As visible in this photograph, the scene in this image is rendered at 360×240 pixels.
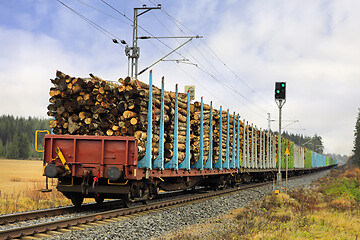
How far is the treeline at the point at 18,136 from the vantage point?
12125 cm

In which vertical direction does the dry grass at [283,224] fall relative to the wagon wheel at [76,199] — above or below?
below

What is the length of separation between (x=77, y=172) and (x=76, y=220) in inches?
65.5

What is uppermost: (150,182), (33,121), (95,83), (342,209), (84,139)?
(33,121)

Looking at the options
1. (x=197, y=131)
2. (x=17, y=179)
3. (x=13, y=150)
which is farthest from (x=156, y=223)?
(x=13, y=150)

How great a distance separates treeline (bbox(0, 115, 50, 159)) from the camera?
12125 cm

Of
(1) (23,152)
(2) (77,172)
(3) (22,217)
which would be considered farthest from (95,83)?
(1) (23,152)

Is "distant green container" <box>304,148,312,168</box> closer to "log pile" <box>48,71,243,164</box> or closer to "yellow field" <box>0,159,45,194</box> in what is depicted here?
"yellow field" <box>0,159,45,194</box>

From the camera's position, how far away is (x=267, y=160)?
2394 cm

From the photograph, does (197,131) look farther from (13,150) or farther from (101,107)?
(13,150)

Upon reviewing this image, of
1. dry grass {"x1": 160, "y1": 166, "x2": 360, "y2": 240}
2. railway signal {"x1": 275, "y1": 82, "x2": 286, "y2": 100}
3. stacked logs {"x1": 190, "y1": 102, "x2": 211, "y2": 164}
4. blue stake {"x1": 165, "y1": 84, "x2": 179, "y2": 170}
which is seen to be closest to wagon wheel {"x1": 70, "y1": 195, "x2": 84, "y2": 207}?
blue stake {"x1": 165, "y1": 84, "x2": 179, "y2": 170}

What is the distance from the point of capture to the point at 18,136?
4924 inches

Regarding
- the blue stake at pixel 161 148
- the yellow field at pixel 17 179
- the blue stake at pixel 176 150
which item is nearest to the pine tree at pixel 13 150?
the yellow field at pixel 17 179

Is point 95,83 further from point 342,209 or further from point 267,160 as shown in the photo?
point 267,160

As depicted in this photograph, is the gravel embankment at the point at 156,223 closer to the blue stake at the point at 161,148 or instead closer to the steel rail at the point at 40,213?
the blue stake at the point at 161,148
